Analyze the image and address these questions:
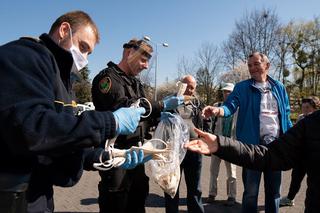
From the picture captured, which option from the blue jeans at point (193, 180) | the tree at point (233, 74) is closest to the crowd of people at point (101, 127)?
the blue jeans at point (193, 180)

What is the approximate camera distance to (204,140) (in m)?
2.40

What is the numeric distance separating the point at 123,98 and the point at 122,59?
54 cm

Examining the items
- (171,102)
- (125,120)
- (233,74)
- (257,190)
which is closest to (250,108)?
(257,190)

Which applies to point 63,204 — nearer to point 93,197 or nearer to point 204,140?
point 93,197

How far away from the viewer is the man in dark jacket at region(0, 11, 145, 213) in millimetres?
1496

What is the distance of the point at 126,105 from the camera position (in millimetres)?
2943

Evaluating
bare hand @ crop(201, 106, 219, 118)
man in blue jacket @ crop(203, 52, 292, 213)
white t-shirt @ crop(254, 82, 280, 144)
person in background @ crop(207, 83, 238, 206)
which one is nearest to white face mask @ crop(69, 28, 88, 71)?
bare hand @ crop(201, 106, 219, 118)

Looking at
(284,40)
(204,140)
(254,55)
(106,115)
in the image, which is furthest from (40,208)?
(284,40)

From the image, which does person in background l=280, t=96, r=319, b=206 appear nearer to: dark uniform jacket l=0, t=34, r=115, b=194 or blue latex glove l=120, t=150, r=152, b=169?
blue latex glove l=120, t=150, r=152, b=169

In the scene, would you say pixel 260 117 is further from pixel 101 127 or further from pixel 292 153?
pixel 101 127

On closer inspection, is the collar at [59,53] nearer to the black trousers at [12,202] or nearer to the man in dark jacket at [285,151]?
the black trousers at [12,202]

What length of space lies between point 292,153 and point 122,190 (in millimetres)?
1412

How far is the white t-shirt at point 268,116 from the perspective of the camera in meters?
4.13

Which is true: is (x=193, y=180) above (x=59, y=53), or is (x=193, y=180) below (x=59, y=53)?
below
